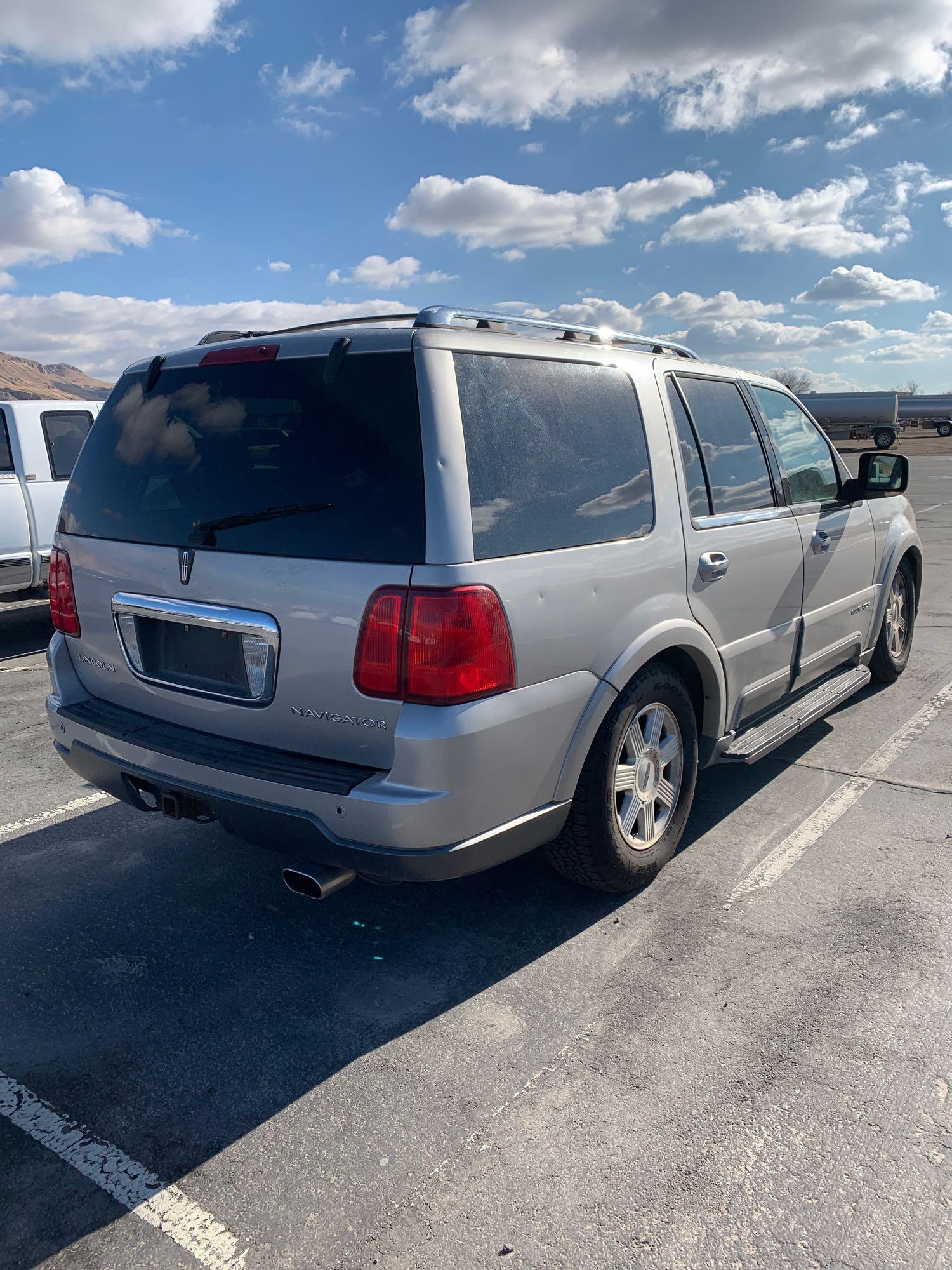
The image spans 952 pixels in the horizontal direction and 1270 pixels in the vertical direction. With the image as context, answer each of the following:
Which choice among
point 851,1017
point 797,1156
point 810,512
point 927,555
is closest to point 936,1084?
point 851,1017

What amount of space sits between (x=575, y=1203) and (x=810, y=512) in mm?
3444

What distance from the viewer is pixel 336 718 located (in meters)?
2.70

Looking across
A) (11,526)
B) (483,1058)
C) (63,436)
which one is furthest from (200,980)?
(63,436)

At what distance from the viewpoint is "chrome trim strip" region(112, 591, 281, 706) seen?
2.80m

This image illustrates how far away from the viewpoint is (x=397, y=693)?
2594 mm

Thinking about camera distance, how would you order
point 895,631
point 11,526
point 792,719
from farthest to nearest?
point 11,526 < point 895,631 < point 792,719

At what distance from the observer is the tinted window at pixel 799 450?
179 inches

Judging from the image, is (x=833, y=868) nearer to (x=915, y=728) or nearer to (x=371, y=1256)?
(x=915, y=728)

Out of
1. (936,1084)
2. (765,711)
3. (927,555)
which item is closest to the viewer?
(936,1084)

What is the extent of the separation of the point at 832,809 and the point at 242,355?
3218mm

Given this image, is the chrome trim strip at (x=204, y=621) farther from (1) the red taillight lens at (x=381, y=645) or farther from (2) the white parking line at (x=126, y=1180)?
(2) the white parking line at (x=126, y=1180)

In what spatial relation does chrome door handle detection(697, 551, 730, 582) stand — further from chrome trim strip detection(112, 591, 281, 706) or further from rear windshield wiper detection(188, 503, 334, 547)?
chrome trim strip detection(112, 591, 281, 706)

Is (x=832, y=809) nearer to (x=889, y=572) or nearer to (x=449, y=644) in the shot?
(x=889, y=572)

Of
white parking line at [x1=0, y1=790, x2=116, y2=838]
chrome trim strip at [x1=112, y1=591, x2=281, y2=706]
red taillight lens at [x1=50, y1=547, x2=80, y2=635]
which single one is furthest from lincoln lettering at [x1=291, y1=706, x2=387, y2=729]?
white parking line at [x1=0, y1=790, x2=116, y2=838]
